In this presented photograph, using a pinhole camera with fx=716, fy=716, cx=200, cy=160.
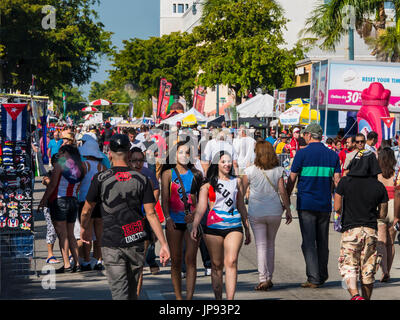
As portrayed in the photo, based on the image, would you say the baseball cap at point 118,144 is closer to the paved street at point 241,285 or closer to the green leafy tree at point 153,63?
the paved street at point 241,285

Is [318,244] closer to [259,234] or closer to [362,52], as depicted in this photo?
[259,234]

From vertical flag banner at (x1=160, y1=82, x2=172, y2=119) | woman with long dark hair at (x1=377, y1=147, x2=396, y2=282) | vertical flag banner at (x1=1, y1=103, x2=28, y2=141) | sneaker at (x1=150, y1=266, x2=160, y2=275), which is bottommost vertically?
sneaker at (x1=150, y1=266, x2=160, y2=275)

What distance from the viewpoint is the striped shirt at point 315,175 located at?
8836 millimetres

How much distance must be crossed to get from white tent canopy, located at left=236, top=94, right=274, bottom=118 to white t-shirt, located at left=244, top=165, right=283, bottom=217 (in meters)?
21.6

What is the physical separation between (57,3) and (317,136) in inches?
1132

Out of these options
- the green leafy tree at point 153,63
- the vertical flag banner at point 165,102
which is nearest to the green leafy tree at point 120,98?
the green leafy tree at point 153,63

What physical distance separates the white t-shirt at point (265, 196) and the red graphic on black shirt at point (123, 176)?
2927 millimetres

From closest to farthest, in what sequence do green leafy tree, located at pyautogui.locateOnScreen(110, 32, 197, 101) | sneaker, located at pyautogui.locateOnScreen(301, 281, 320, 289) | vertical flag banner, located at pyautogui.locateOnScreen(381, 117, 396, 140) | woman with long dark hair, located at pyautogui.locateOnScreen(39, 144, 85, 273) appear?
sneaker, located at pyautogui.locateOnScreen(301, 281, 320, 289) → woman with long dark hair, located at pyautogui.locateOnScreen(39, 144, 85, 273) → vertical flag banner, located at pyautogui.locateOnScreen(381, 117, 396, 140) → green leafy tree, located at pyautogui.locateOnScreen(110, 32, 197, 101)

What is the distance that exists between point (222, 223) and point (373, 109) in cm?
1269

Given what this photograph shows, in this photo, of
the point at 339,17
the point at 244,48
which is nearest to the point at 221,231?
the point at 339,17

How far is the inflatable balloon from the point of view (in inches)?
737

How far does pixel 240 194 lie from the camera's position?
7320mm

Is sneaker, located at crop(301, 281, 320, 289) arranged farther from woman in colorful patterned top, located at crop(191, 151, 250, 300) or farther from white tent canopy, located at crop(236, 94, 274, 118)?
white tent canopy, located at crop(236, 94, 274, 118)

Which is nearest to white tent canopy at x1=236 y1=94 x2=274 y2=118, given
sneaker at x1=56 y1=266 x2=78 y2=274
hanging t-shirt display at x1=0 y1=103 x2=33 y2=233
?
sneaker at x1=56 y1=266 x2=78 y2=274
